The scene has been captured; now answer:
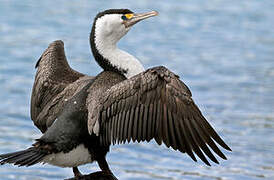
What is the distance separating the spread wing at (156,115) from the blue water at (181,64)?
3.28m

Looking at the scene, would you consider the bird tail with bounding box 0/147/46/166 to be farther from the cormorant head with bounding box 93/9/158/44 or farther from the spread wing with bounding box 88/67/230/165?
the cormorant head with bounding box 93/9/158/44

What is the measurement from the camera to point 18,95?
1307 centimetres

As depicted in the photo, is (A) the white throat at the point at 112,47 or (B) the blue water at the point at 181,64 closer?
(A) the white throat at the point at 112,47

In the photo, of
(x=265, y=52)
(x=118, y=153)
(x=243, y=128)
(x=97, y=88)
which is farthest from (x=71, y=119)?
(x=265, y=52)

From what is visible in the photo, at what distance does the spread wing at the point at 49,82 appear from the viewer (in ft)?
25.4

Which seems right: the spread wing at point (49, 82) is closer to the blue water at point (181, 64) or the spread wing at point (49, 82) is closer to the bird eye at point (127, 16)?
the bird eye at point (127, 16)

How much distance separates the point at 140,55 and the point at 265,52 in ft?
9.64

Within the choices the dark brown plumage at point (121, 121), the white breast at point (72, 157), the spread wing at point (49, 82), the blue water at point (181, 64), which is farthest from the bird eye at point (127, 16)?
the blue water at point (181, 64)

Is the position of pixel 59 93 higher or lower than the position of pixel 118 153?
higher

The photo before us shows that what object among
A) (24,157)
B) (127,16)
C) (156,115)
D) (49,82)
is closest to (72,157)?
(24,157)

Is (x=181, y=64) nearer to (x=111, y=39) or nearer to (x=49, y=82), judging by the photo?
(x=49, y=82)

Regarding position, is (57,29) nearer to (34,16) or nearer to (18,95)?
(34,16)

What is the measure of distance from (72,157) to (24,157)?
58 cm

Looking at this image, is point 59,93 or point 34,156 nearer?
point 34,156
